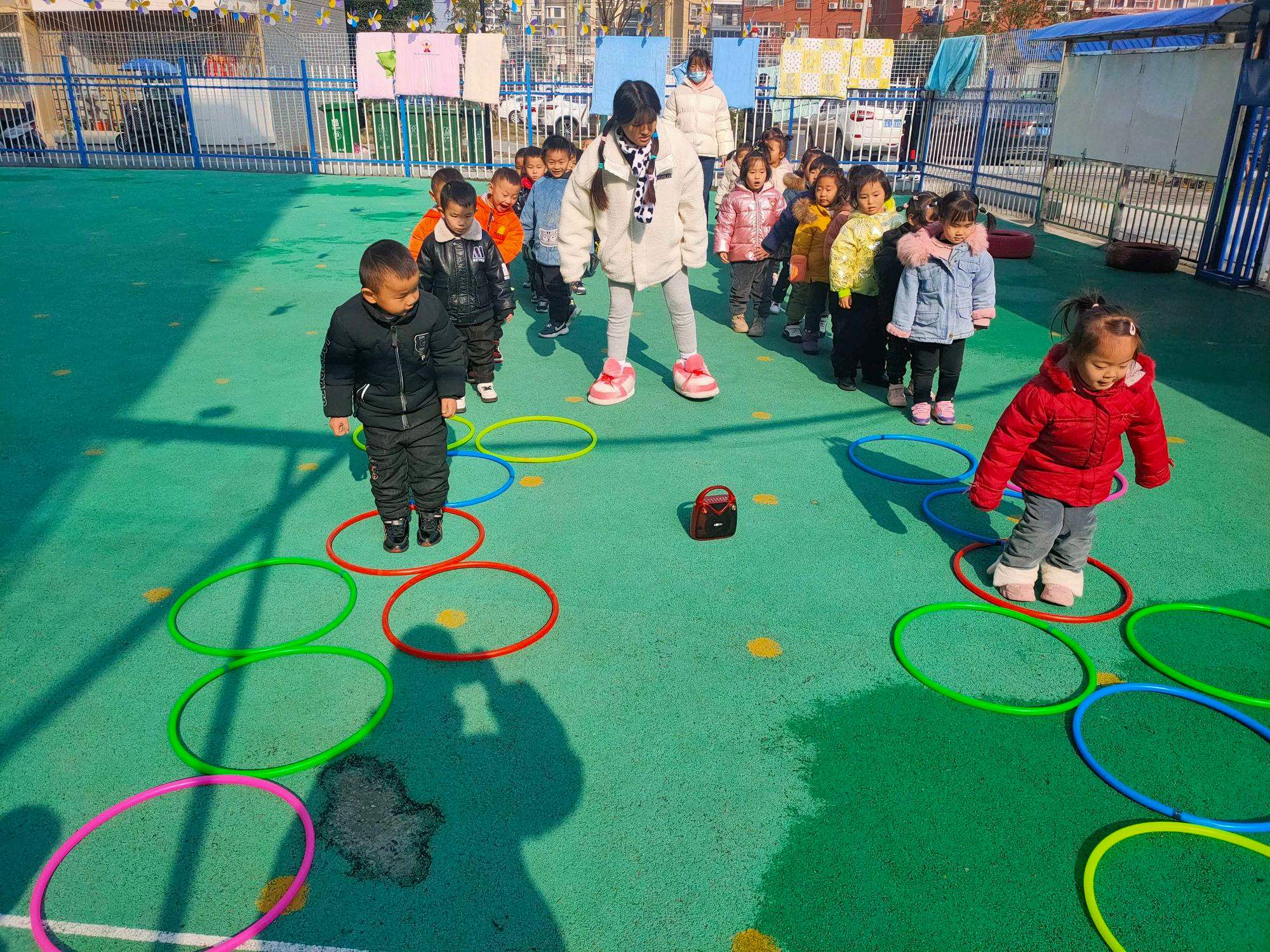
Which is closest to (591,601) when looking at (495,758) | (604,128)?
(495,758)

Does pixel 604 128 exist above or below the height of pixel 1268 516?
above

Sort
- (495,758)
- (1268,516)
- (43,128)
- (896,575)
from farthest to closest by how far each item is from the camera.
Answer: (43,128)
(1268,516)
(896,575)
(495,758)

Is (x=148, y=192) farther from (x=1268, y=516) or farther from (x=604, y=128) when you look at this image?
→ (x=1268, y=516)

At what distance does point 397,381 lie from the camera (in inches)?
164

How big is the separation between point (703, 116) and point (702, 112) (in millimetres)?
40

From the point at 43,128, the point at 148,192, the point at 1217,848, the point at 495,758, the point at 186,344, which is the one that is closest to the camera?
the point at 1217,848

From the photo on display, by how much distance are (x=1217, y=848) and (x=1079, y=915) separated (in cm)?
63

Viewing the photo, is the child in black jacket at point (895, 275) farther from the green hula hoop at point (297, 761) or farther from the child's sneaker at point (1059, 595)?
the green hula hoop at point (297, 761)

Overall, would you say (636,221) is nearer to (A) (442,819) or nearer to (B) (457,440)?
(B) (457,440)

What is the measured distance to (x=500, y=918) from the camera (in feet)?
8.27

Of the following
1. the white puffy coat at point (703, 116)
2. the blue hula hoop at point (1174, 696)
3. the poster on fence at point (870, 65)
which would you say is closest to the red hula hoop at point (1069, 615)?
the blue hula hoop at point (1174, 696)

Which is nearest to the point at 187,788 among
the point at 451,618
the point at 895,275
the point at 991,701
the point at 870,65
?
the point at 451,618

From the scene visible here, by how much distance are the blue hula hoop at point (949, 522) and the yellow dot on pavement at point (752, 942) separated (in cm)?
278

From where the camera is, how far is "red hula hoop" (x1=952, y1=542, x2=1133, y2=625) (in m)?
4.00
